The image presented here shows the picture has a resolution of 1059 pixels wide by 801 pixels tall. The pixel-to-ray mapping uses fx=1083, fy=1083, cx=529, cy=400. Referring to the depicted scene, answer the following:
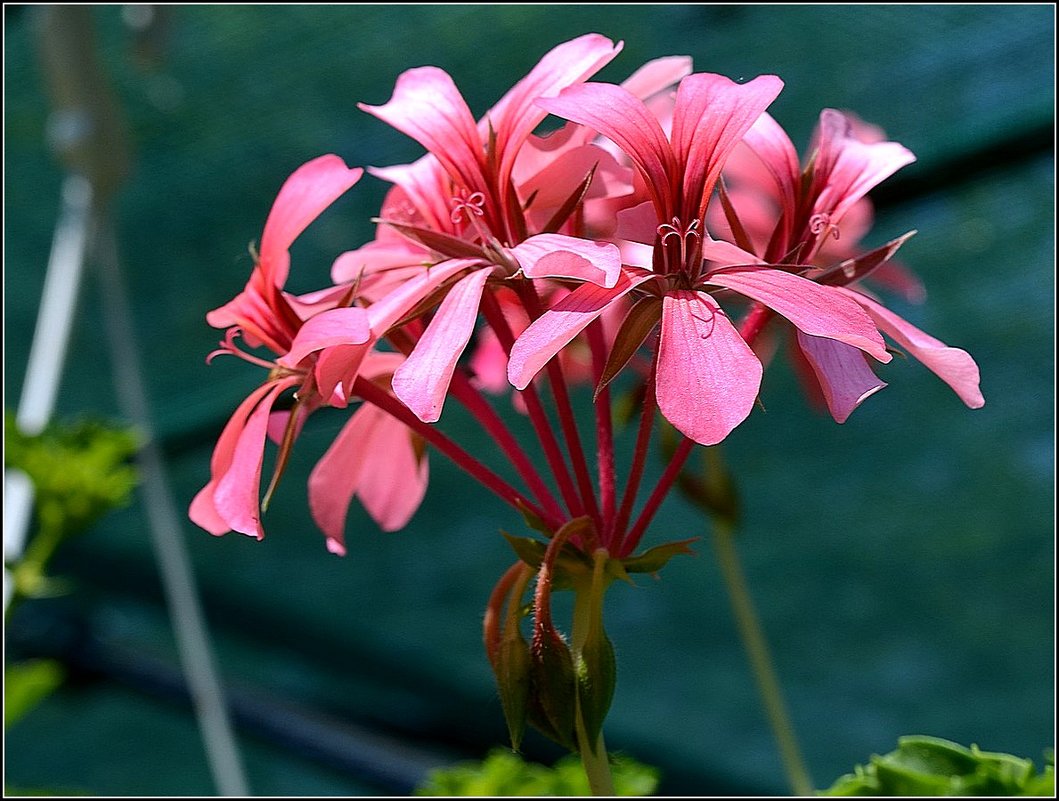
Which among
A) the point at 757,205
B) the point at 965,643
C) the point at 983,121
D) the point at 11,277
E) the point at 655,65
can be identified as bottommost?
the point at 965,643

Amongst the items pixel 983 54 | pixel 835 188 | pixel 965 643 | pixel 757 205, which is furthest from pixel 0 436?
pixel 965 643

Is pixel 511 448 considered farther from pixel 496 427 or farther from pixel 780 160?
pixel 780 160

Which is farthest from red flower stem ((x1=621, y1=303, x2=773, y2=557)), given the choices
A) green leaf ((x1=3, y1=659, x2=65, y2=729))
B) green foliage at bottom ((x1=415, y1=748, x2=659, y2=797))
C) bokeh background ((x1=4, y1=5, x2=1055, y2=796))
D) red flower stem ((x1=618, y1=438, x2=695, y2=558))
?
Result: bokeh background ((x1=4, y1=5, x2=1055, y2=796))

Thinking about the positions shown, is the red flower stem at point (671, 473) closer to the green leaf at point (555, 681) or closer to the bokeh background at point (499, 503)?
the green leaf at point (555, 681)

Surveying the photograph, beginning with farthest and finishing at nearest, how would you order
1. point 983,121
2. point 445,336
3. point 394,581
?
point 394,581 < point 983,121 < point 445,336

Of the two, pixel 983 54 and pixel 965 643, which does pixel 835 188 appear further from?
pixel 965 643

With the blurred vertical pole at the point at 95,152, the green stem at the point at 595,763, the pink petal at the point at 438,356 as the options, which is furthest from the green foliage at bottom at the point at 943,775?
the blurred vertical pole at the point at 95,152

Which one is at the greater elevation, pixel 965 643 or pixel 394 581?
pixel 394 581

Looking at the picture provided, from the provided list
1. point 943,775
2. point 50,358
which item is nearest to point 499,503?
point 50,358
